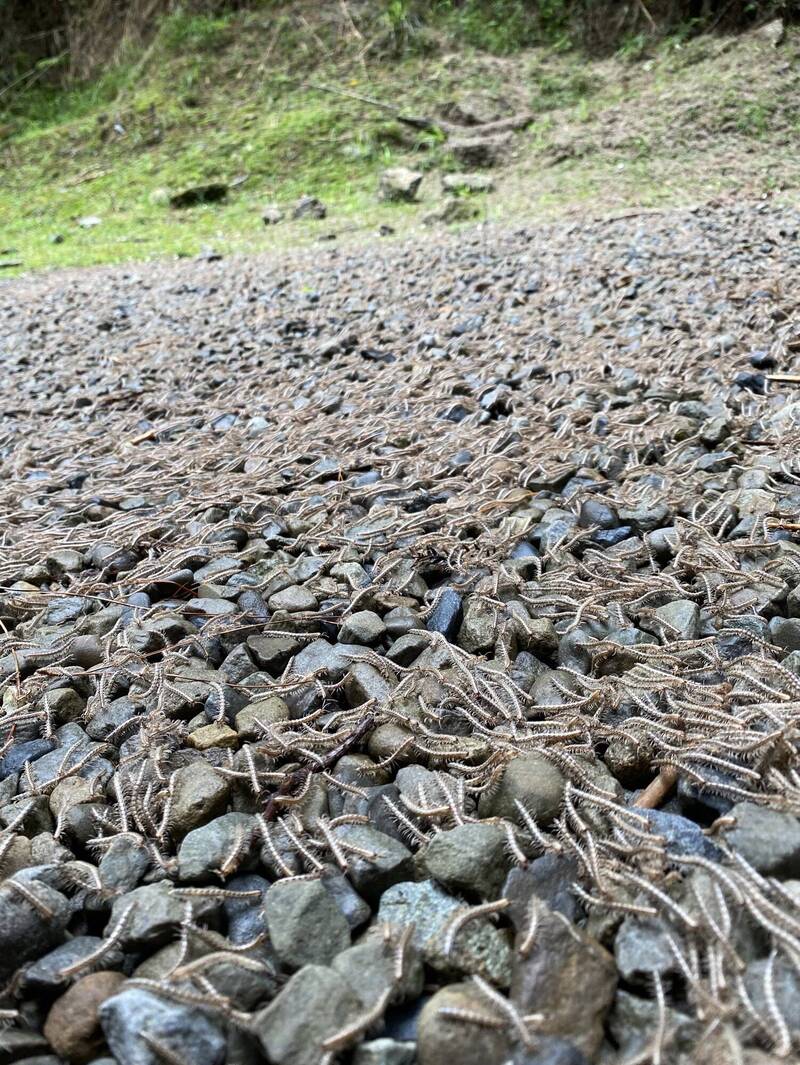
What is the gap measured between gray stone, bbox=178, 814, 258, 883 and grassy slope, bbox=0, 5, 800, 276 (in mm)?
8960

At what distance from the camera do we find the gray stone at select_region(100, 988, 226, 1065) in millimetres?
1081

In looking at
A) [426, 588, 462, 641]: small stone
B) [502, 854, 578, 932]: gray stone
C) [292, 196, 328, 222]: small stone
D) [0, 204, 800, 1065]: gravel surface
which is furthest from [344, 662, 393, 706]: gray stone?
[292, 196, 328, 222]: small stone

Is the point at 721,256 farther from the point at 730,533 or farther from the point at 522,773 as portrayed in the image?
the point at 522,773

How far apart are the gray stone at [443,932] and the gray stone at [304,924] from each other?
0.08m

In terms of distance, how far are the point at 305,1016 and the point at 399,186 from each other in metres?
11.8

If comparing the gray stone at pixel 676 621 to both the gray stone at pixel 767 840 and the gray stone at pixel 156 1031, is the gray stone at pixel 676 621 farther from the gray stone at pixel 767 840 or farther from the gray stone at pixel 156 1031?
the gray stone at pixel 156 1031

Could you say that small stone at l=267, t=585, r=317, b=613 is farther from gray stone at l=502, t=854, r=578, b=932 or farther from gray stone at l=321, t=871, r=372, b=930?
gray stone at l=502, t=854, r=578, b=932

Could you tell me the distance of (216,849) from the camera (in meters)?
1.41


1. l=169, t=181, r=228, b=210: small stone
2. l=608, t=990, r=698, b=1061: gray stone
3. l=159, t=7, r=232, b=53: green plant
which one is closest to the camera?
l=608, t=990, r=698, b=1061: gray stone

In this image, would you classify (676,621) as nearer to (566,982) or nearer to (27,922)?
(566,982)

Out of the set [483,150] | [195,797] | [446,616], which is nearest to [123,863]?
[195,797]

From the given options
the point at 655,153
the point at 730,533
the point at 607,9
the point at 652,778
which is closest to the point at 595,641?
the point at 652,778

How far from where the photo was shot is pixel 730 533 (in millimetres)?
2371

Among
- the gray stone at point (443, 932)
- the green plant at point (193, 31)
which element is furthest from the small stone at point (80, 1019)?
the green plant at point (193, 31)
